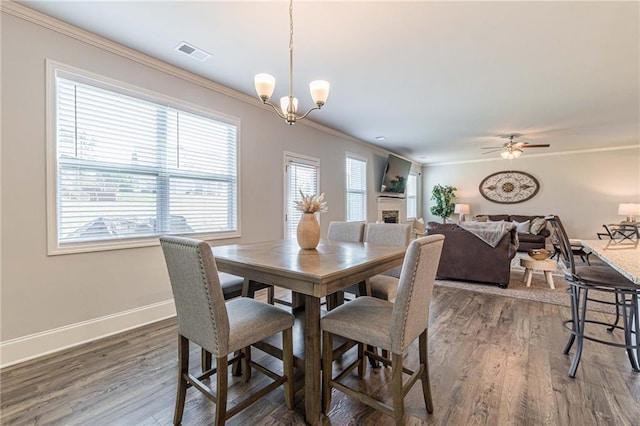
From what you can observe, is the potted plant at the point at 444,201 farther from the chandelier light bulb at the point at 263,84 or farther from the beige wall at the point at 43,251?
the chandelier light bulb at the point at 263,84

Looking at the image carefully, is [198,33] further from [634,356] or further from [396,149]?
[396,149]

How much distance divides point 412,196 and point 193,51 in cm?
752

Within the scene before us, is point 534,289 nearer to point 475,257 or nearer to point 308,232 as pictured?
point 475,257

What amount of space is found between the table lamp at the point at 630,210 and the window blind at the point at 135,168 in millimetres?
7922

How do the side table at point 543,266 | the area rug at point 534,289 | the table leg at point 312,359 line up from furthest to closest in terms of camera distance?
the side table at point 543,266 → the area rug at point 534,289 → the table leg at point 312,359

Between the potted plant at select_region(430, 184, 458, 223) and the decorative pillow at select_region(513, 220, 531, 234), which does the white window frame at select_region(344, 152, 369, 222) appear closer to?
the potted plant at select_region(430, 184, 458, 223)

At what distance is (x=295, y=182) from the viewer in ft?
15.0

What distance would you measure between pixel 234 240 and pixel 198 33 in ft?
7.28

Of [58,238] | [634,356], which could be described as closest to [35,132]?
[58,238]

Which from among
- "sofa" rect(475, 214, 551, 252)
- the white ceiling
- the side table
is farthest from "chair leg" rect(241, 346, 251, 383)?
"sofa" rect(475, 214, 551, 252)

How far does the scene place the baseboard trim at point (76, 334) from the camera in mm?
2121

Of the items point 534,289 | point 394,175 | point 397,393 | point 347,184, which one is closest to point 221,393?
point 397,393

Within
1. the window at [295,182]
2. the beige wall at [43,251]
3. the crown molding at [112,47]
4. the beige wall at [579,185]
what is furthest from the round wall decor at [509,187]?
the beige wall at [43,251]

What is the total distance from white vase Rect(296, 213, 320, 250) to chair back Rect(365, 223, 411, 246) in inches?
32.9
